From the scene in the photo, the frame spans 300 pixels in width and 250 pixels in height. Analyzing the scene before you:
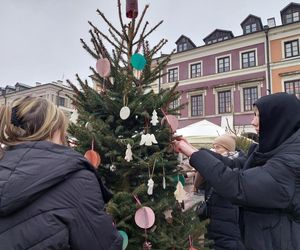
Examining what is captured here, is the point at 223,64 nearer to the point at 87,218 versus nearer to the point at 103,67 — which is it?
the point at 103,67

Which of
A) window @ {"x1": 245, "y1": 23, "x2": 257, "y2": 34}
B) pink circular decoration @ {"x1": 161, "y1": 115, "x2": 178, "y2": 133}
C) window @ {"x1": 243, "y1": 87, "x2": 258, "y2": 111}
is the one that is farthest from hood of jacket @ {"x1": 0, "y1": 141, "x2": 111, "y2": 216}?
window @ {"x1": 245, "y1": 23, "x2": 257, "y2": 34}

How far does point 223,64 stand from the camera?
89.9ft

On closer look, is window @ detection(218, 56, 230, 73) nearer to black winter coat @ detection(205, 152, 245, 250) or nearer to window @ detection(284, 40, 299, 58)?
window @ detection(284, 40, 299, 58)

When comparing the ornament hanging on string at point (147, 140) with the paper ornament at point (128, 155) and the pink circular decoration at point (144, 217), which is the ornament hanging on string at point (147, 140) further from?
the pink circular decoration at point (144, 217)

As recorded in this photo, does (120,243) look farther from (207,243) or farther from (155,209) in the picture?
(207,243)

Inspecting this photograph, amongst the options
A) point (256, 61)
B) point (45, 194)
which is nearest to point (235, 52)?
point (256, 61)

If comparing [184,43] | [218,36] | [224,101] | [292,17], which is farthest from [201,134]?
[184,43]

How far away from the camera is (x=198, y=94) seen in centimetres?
2848

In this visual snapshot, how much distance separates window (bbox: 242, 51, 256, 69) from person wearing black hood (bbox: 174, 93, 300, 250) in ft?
85.0

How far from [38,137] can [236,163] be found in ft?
5.16

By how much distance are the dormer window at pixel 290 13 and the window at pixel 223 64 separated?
5.54 meters

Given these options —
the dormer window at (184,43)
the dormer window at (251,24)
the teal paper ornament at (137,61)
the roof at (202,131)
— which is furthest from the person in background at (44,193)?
the dormer window at (184,43)

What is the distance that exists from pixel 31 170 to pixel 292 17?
2897 cm

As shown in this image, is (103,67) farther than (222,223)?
No
